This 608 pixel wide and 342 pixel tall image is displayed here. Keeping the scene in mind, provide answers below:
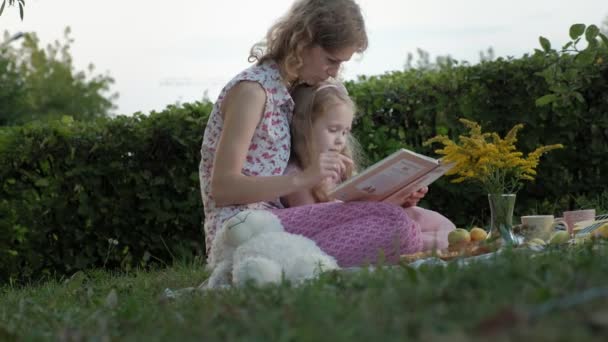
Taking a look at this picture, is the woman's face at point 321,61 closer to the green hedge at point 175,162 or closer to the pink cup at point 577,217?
the pink cup at point 577,217

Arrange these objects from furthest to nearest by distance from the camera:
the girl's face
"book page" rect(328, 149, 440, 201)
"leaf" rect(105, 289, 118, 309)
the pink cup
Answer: the pink cup, the girl's face, "book page" rect(328, 149, 440, 201), "leaf" rect(105, 289, 118, 309)

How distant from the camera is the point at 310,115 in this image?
4641 millimetres

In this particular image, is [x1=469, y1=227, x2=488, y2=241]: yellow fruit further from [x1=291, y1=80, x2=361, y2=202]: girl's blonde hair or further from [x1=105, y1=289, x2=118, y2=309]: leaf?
[x1=105, y1=289, x2=118, y2=309]: leaf

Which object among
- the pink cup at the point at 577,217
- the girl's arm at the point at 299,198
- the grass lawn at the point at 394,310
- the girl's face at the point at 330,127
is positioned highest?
the girl's face at the point at 330,127

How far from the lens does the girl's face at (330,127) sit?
15.0 ft

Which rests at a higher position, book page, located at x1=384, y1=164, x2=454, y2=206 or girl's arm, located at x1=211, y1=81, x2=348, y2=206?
girl's arm, located at x1=211, y1=81, x2=348, y2=206

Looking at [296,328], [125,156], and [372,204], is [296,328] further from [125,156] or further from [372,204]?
[125,156]

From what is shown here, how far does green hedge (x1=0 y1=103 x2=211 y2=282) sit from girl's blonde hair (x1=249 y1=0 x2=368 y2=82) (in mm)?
2117

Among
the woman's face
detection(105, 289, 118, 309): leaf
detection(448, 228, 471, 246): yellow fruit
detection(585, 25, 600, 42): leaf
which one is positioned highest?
detection(585, 25, 600, 42): leaf

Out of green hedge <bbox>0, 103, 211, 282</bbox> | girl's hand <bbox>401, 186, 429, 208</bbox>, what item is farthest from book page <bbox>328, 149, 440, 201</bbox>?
green hedge <bbox>0, 103, 211, 282</bbox>


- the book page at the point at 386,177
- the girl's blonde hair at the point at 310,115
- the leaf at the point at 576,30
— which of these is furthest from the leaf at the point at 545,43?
the book page at the point at 386,177

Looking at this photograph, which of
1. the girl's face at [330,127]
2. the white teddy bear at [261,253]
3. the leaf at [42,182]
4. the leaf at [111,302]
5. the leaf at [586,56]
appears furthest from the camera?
the leaf at [42,182]

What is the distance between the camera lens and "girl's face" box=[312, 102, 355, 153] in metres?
4.59

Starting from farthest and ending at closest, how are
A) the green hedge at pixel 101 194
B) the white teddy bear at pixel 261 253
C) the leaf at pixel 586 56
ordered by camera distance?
the green hedge at pixel 101 194
the leaf at pixel 586 56
the white teddy bear at pixel 261 253
